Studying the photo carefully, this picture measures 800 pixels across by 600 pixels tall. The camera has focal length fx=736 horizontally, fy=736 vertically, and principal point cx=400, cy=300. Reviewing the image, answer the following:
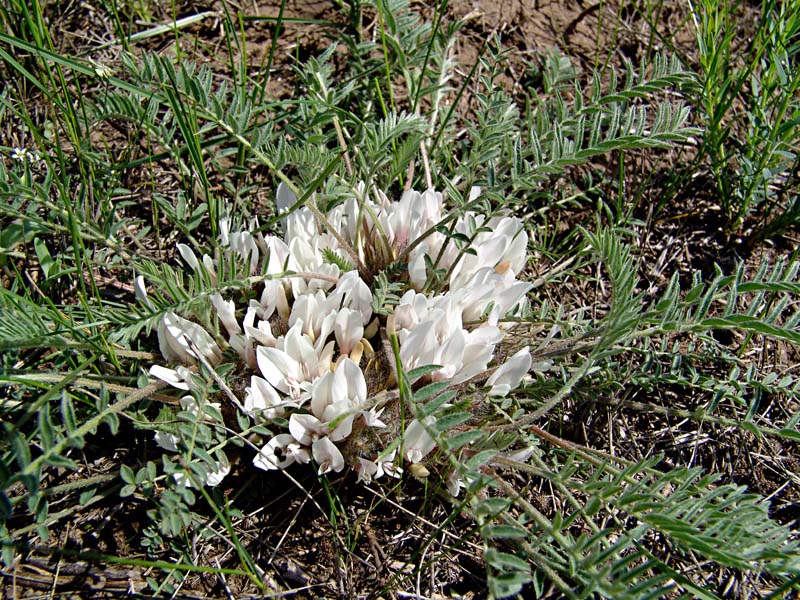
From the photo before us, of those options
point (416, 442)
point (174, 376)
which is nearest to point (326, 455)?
point (416, 442)

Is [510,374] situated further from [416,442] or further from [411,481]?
[411,481]

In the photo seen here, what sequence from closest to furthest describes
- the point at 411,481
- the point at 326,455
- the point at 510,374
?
the point at 326,455, the point at 510,374, the point at 411,481

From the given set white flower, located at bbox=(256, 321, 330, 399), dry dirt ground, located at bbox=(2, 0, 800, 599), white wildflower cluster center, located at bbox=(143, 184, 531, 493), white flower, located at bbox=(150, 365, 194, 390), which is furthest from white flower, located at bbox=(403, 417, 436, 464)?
white flower, located at bbox=(150, 365, 194, 390)

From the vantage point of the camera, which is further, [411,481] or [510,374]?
[411,481]

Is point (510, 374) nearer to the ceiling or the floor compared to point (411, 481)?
nearer to the ceiling

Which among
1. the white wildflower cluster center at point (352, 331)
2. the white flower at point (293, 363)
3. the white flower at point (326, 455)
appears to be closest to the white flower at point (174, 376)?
the white wildflower cluster center at point (352, 331)

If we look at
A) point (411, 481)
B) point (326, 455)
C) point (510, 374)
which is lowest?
point (411, 481)

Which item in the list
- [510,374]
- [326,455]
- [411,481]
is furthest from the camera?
[411,481]
